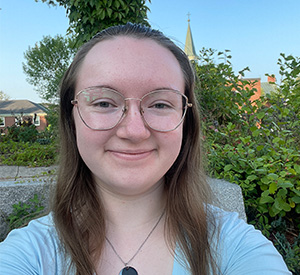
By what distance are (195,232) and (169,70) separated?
2.56ft

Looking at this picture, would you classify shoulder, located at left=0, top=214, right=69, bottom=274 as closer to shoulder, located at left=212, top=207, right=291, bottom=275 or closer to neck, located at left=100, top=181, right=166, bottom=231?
neck, located at left=100, top=181, right=166, bottom=231

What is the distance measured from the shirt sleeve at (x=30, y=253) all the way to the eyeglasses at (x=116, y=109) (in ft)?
1.79

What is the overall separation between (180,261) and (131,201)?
0.35m

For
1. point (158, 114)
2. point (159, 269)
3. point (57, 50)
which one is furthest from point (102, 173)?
point (57, 50)

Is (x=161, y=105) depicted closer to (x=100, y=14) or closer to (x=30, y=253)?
(x=30, y=253)

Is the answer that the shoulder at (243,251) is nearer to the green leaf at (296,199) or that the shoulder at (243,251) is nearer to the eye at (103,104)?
the eye at (103,104)

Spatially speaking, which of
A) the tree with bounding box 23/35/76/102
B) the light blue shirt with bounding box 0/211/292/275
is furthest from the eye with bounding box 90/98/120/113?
the tree with bounding box 23/35/76/102

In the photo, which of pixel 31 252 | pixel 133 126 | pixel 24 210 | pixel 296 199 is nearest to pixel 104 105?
pixel 133 126

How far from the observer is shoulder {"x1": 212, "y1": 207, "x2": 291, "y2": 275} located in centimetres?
105

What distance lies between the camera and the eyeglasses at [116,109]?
Answer: 1.13 metres

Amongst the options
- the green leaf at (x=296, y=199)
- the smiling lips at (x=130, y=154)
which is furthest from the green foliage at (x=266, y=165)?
the smiling lips at (x=130, y=154)

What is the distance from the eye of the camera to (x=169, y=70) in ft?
4.08

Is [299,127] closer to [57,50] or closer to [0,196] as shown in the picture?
[0,196]

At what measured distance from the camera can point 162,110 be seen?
120cm
